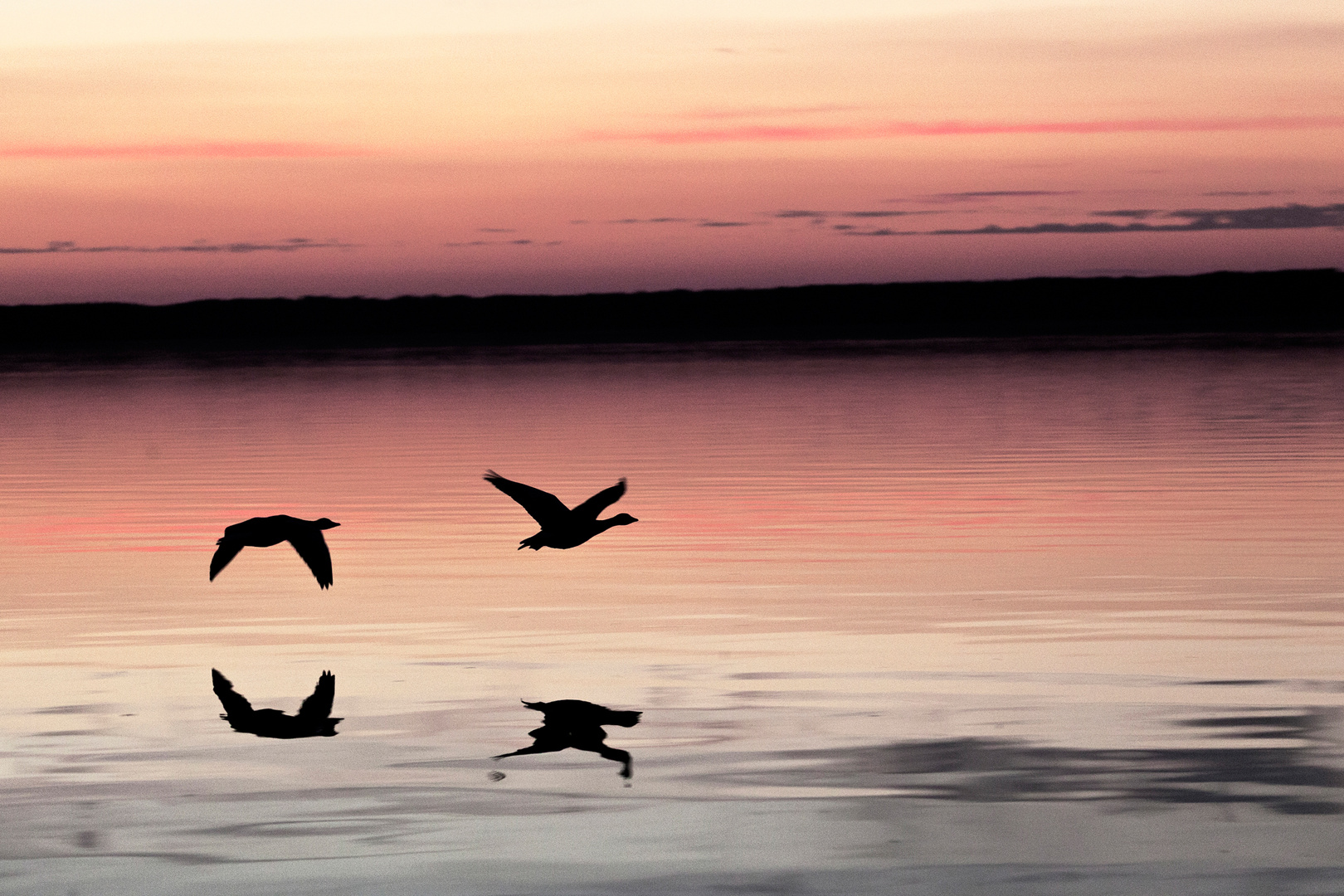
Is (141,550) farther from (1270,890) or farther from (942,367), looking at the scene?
(942,367)

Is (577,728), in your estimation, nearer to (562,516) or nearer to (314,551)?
(562,516)

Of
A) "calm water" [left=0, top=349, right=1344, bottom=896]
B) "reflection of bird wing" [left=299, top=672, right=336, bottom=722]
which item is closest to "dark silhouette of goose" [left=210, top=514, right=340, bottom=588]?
"calm water" [left=0, top=349, right=1344, bottom=896]

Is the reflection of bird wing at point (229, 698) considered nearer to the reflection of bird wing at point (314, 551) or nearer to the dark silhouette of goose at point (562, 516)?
the reflection of bird wing at point (314, 551)

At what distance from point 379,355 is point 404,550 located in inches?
6411

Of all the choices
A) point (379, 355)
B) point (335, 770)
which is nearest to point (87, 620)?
point (335, 770)

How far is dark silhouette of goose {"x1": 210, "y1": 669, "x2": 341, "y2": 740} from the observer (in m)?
14.8

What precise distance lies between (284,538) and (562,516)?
9.03 feet

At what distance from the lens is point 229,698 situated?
16.2m

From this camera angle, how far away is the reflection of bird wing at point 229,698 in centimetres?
1562

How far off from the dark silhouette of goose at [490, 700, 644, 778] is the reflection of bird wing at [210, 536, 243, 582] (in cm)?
438

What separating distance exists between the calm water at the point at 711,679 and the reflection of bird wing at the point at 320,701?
0.80 ft

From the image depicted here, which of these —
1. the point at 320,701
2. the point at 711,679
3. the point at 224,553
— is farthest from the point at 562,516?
the point at 320,701

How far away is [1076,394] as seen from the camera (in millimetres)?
75000

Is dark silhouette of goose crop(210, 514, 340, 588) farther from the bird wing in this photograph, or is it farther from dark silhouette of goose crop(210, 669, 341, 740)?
dark silhouette of goose crop(210, 669, 341, 740)
